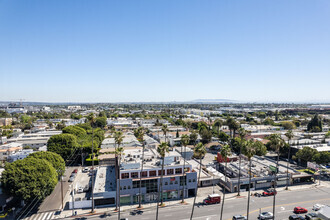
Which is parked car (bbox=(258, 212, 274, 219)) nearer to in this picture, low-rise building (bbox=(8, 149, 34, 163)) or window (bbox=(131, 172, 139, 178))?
window (bbox=(131, 172, 139, 178))

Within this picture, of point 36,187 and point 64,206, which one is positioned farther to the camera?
point 64,206

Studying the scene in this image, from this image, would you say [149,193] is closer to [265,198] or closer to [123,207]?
[123,207]

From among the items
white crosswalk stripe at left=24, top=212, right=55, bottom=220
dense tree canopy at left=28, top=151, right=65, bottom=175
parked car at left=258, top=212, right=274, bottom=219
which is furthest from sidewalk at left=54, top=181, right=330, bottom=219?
dense tree canopy at left=28, top=151, right=65, bottom=175

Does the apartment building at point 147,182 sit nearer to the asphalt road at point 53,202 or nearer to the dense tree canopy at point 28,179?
the asphalt road at point 53,202

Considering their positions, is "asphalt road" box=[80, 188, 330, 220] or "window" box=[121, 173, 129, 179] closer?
"asphalt road" box=[80, 188, 330, 220]

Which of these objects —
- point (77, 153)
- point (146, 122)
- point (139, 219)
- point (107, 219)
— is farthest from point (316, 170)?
point (146, 122)

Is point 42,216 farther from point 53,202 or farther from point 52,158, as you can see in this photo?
point 52,158

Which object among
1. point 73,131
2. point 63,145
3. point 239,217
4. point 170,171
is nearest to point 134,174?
point 170,171
